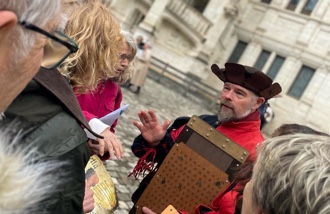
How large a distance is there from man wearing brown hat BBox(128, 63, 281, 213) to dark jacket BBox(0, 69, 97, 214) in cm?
140

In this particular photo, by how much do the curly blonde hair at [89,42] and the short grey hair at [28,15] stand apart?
871 millimetres

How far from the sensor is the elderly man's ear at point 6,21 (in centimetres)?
80

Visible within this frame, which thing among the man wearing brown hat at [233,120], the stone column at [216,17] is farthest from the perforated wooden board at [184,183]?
the stone column at [216,17]

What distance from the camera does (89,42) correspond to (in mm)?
1880

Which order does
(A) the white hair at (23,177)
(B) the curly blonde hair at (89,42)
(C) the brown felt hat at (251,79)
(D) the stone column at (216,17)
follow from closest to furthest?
(A) the white hair at (23,177) < (B) the curly blonde hair at (89,42) < (C) the brown felt hat at (251,79) < (D) the stone column at (216,17)

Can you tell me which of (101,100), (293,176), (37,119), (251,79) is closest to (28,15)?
(37,119)

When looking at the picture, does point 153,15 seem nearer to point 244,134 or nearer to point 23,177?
point 244,134

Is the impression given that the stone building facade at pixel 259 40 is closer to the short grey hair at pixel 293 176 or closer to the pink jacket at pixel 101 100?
the pink jacket at pixel 101 100

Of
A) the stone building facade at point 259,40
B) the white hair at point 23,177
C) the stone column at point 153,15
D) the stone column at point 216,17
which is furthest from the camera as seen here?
the stone column at point 216,17

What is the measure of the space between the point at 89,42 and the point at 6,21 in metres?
1.08

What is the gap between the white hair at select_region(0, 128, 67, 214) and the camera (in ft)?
3.00

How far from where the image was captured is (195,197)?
2371 millimetres

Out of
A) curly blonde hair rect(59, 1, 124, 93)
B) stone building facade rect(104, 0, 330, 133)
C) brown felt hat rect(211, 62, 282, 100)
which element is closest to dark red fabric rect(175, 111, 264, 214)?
brown felt hat rect(211, 62, 282, 100)

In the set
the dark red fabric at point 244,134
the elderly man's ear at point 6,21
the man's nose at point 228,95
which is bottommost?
the elderly man's ear at point 6,21
